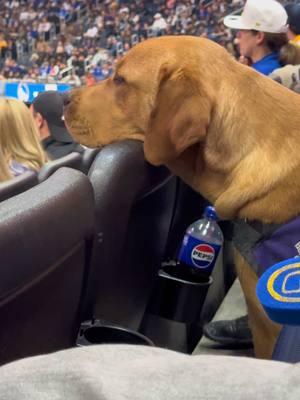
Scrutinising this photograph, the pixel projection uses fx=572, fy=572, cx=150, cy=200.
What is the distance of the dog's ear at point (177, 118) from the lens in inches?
55.3

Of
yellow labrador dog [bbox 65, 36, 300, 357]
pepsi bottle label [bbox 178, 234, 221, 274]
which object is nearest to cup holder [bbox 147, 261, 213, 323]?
pepsi bottle label [bbox 178, 234, 221, 274]

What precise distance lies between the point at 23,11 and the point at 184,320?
1093 cm

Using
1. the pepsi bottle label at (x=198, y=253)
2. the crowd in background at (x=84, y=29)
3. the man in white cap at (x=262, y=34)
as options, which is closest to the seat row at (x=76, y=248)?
the pepsi bottle label at (x=198, y=253)

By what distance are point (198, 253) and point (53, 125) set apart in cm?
202

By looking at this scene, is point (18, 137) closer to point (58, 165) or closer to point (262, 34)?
point (58, 165)

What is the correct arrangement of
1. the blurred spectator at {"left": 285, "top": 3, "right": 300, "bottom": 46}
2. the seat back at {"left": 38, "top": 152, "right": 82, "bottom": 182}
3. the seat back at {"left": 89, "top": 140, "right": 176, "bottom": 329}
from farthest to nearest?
the blurred spectator at {"left": 285, "top": 3, "right": 300, "bottom": 46}, the seat back at {"left": 38, "top": 152, "right": 82, "bottom": 182}, the seat back at {"left": 89, "top": 140, "right": 176, "bottom": 329}

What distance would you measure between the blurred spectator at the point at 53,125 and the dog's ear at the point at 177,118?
1.73 m

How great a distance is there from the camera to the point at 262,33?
305 cm

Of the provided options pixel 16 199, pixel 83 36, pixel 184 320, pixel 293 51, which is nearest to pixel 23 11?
pixel 83 36

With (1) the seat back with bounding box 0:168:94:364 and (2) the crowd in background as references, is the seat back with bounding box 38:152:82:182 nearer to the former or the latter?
(1) the seat back with bounding box 0:168:94:364

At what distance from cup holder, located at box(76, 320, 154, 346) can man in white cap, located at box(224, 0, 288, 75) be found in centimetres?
216

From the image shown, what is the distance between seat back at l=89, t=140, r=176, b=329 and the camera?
1.19 meters

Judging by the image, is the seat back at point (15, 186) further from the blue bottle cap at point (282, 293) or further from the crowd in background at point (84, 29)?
the crowd in background at point (84, 29)

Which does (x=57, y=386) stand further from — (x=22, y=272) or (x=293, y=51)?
(x=293, y=51)
